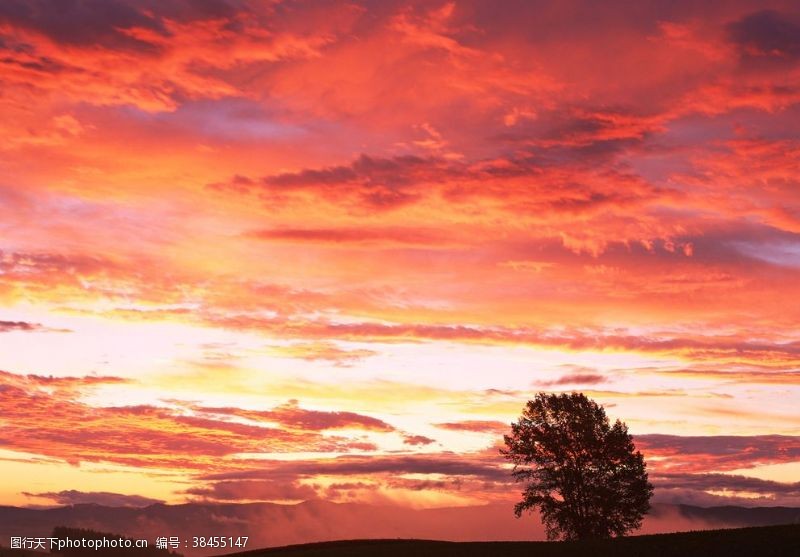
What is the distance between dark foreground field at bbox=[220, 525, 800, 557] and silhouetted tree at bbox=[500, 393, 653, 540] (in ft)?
36.3

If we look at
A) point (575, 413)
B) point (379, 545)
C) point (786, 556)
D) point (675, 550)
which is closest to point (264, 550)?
point (379, 545)

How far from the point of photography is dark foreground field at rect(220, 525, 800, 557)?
167 ft

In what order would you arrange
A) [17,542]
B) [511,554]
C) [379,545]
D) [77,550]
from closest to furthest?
[511,554], [379,545], [17,542], [77,550]

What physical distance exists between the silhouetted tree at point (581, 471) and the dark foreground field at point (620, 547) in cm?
1106

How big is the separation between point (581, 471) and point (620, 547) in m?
20.5

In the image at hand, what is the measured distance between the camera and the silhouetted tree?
74500mm

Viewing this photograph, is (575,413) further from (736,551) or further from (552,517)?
(736,551)

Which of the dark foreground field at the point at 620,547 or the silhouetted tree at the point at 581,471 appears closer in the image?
the dark foreground field at the point at 620,547

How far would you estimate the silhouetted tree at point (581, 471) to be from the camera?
244 ft

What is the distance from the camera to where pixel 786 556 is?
156ft

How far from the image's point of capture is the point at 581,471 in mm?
76062

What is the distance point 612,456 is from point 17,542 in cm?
6747

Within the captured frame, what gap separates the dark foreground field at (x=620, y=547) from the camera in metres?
50.9

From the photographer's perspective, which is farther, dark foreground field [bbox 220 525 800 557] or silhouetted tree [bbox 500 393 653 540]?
silhouetted tree [bbox 500 393 653 540]
